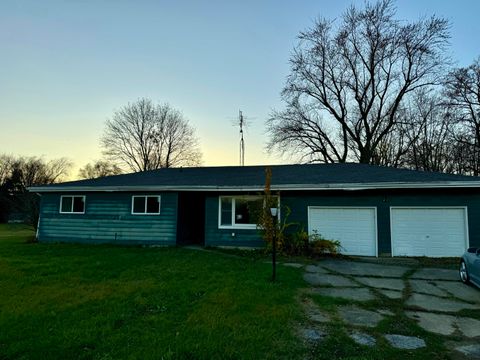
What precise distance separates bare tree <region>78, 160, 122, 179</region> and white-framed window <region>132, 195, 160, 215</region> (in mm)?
24977

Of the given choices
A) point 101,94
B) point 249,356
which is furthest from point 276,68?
point 249,356

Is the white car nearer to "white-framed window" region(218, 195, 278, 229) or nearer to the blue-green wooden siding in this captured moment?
the blue-green wooden siding

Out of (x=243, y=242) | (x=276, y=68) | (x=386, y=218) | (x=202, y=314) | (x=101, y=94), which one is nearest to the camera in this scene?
(x=202, y=314)

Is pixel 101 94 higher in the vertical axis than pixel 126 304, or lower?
higher

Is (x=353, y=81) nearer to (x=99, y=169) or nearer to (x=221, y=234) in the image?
(x=221, y=234)

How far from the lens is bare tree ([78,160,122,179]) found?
37.4 metres

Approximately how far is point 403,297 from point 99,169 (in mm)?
44382

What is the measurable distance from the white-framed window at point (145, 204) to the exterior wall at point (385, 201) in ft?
17.6

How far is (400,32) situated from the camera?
2383 cm

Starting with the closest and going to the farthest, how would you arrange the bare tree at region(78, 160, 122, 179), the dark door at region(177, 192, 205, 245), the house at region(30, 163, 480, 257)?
the house at region(30, 163, 480, 257), the dark door at region(177, 192, 205, 245), the bare tree at region(78, 160, 122, 179)

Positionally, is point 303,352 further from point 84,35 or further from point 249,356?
point 84,35

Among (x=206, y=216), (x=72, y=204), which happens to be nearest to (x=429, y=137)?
(x=206, y=216)

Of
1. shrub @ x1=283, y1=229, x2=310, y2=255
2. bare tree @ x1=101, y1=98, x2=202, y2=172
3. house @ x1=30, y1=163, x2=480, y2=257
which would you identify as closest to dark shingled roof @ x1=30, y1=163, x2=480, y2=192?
house @ x1=30, y1=163, x2=480, y2=257

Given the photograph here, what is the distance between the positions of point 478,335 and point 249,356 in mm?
3221
